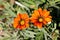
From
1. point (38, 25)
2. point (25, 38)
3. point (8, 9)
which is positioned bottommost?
point (25, 38)

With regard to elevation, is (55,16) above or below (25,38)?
above

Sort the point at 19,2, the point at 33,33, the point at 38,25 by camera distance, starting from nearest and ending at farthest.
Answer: the point at 38,25
the point at 33,33
the point at 19,2

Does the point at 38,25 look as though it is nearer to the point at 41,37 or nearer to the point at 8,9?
the point at 41,37

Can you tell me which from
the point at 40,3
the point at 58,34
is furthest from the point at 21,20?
the point at 58,34
